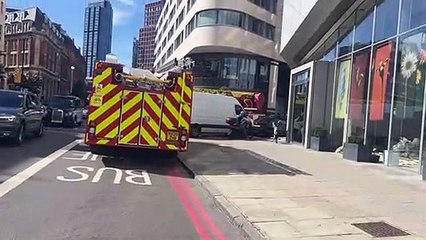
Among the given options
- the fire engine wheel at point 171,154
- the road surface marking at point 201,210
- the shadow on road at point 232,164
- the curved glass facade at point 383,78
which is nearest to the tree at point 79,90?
the curved glass facade at point 383,78

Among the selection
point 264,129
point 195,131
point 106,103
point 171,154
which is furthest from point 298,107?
point 106,103

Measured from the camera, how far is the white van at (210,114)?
2795 centimetres

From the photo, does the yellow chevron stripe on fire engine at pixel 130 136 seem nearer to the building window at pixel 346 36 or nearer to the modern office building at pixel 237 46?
the building window at pixel 346 36

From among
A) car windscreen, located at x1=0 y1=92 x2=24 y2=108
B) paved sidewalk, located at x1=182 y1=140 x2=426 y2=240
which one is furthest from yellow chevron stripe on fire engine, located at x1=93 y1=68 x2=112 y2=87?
car windscreen, located at x1=0 y1=92 x2=24 y2=108

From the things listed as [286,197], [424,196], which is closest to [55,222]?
[286,197]

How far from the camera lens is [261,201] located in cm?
863

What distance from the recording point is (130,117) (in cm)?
1333

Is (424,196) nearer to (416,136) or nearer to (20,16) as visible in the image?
(416,136)

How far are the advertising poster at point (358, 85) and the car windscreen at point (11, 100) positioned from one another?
38.2 feet

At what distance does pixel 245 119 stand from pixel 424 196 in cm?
2015

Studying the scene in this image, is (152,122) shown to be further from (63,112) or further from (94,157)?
(63,112)

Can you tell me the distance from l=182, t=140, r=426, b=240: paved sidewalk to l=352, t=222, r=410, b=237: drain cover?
0.11 meters

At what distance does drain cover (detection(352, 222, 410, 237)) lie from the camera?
6543 mm

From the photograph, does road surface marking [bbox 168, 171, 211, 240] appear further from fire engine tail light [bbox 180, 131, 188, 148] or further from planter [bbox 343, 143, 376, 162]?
planter [bbox 343, 143, 376, 162]
